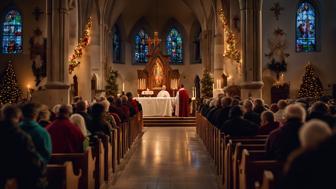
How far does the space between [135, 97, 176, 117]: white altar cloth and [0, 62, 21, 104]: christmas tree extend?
21.1 feet

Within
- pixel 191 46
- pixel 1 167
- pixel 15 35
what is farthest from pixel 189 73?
pixel 1 167

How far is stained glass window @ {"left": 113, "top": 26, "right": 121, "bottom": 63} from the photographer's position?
126 feet

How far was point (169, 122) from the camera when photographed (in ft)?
78.2

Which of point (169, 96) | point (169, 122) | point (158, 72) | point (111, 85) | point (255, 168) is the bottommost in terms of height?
point (169, 122)

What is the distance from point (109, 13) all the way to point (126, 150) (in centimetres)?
2090

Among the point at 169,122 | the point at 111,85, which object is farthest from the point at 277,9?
the point at 111,85

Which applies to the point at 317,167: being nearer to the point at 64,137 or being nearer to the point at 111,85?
the point at 64,137

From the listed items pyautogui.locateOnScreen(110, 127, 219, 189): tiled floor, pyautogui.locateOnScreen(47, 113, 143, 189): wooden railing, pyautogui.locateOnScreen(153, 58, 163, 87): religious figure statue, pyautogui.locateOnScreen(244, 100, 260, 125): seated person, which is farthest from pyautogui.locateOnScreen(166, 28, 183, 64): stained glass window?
pyautogui.locateOnScreen(244, 100, 260, 125): seated person

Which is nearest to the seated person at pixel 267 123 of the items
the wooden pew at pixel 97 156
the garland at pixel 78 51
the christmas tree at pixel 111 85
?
the wooden pew at pixel 97 156

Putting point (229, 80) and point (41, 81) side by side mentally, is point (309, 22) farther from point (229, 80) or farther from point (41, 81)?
point (41, 81)

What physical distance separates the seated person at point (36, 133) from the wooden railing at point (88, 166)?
17 centimetres

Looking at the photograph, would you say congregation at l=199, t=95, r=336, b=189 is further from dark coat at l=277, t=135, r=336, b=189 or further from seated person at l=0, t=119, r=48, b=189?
seated person at l=0, t=119, r=48, b=189

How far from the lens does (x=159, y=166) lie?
10672 millimetres

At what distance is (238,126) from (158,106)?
17349mm
